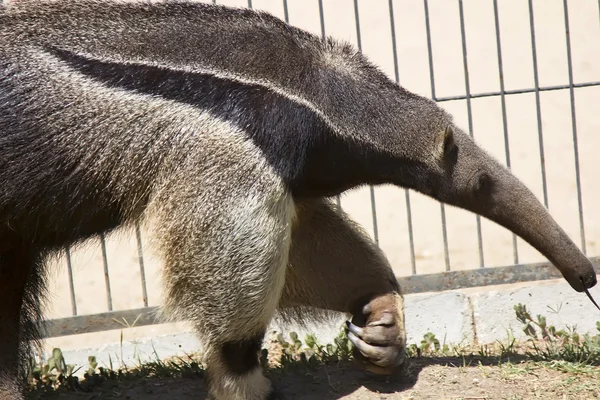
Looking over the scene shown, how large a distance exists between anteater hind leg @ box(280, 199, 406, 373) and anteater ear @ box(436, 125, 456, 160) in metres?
0.80

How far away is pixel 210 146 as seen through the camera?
4.49 meters

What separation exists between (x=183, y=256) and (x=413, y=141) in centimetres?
129

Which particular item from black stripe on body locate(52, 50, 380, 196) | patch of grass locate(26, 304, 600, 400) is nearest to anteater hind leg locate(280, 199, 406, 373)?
patch of grass locate(26, 304, 600, 400)

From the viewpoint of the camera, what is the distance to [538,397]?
5113mm

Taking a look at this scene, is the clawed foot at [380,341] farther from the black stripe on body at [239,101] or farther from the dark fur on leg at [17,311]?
the dark fur on leg at [17,311]

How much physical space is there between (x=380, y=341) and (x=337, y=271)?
0.52 meters

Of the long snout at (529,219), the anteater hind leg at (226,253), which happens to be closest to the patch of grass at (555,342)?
the long snout at (529,219)

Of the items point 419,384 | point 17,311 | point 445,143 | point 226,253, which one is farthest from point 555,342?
point 17,311

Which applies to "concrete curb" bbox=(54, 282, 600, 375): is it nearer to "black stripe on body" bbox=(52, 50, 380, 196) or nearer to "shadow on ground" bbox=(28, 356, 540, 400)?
"shadow on ground" bbox=(28, 356, 540, 400)

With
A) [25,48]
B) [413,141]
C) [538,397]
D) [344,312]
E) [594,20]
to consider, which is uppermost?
[594,20]

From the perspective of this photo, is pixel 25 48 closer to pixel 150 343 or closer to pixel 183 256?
pixel 183 256

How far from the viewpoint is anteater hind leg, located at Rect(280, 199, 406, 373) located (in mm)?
5457

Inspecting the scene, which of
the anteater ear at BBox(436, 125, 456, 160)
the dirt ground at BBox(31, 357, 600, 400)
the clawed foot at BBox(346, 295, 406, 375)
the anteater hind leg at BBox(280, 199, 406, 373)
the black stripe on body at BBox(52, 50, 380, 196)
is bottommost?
the dirt ground at BBox(31, 357, 600, 400)

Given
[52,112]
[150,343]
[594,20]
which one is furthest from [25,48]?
[594,20]
